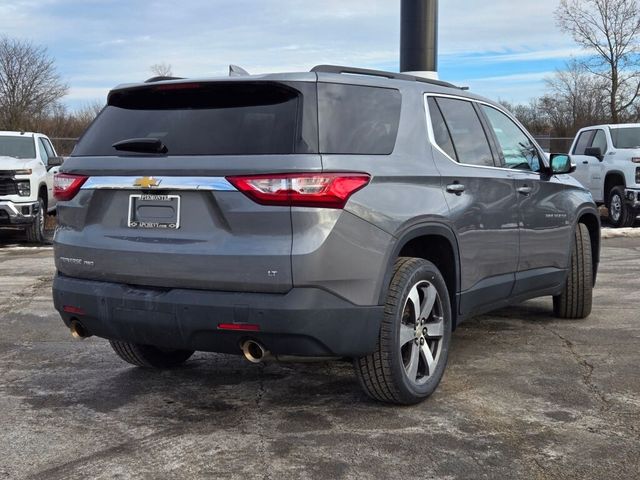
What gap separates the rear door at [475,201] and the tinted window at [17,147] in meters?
10.5

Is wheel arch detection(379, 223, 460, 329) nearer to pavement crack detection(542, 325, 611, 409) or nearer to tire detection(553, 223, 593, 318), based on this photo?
pavement crack detection(542, 325, 611, 409)

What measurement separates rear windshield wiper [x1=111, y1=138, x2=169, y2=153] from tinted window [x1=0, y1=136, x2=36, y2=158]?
10.4m

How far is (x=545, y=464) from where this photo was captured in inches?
136

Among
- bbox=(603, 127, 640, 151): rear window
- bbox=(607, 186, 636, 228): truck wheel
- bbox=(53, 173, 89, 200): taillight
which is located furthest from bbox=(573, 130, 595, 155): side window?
bbox=(53, 173, 89, 200): taillight

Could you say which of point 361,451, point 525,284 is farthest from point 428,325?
point 525,284

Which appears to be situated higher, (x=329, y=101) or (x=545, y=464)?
(x=329, y=101)

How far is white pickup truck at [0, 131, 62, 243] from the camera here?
12.4 m

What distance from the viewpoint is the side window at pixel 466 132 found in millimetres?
4805

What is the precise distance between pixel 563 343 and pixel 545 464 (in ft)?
7.88

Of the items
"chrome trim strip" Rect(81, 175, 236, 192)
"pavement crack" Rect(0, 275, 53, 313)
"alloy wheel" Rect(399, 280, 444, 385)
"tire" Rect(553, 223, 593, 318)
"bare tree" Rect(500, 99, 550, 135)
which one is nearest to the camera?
"chrome trim strip" Rect(81, 175, 236, 192)

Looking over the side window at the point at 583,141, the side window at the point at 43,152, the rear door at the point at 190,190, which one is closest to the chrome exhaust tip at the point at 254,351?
the rear door at the point at 190,190

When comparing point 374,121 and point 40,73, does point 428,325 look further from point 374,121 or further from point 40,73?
point 40,73

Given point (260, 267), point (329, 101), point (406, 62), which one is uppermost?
point (406, 62)

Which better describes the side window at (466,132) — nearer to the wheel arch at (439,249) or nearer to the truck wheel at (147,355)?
the wheel arch at (439,249)
